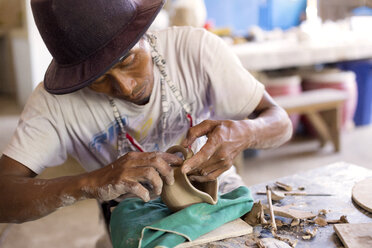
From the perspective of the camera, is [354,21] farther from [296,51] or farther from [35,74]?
[35,74]

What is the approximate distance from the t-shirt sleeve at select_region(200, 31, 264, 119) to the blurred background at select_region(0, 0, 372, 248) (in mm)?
1571

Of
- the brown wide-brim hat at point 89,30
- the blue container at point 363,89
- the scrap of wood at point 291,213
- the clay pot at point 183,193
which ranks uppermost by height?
the brown wide-brim hat at point 89,30

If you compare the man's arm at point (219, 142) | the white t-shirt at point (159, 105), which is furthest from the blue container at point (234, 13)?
the man's arm at point (219, 142)

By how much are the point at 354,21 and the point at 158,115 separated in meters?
4.88

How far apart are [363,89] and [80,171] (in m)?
4.03

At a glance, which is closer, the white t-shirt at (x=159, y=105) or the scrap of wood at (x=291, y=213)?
the scrap of wood at (x=291, y=213)

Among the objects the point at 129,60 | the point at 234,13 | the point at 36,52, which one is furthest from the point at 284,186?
the point at 234,13

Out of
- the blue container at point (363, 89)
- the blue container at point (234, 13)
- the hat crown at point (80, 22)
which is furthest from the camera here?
the blue container at point (234, 13)

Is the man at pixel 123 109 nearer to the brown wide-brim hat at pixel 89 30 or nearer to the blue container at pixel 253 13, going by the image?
the brown wide-brim hat at pixel 89 30

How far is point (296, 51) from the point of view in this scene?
4.31 m

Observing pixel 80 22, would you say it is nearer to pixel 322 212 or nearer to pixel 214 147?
pixel 214 147

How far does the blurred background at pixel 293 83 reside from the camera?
10.8 ft

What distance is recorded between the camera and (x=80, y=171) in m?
1.92

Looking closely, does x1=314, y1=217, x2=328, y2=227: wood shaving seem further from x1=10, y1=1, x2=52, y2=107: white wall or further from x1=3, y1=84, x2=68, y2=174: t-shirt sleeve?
x1=10, y1=1, x2=52, y2=107: white wall
